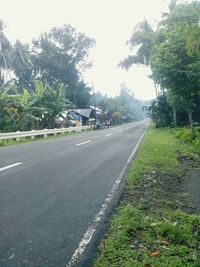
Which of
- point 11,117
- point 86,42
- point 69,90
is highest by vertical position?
point 86,42

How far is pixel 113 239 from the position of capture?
13.5 ft

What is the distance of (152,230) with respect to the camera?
14.8 ft

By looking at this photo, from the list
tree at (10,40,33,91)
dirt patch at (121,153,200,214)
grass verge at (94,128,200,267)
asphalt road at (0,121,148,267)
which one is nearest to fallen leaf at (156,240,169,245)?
grass verge at (94,128,200,267)

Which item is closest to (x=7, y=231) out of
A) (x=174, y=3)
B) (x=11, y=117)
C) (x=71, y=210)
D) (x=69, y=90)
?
(x=71, y=210)

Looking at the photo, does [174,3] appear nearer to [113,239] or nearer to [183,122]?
[183,122]

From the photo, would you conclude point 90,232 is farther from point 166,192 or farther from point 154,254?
point 166,192

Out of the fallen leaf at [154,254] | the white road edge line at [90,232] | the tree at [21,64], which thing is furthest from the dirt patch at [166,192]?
the tree at [21,64]

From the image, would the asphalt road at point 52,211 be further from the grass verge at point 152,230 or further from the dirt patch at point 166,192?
the dirt patch at point 166,192

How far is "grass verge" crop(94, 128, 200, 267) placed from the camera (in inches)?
142

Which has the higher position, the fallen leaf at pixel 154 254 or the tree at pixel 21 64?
the tree at pixel 21 64

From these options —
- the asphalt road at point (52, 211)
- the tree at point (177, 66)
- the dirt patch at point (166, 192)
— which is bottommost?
the dirt patch at point (166, 192)

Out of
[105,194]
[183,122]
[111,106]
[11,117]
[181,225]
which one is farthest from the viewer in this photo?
[111,106]

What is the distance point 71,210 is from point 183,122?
3880 cm

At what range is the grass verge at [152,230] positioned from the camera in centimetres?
361
